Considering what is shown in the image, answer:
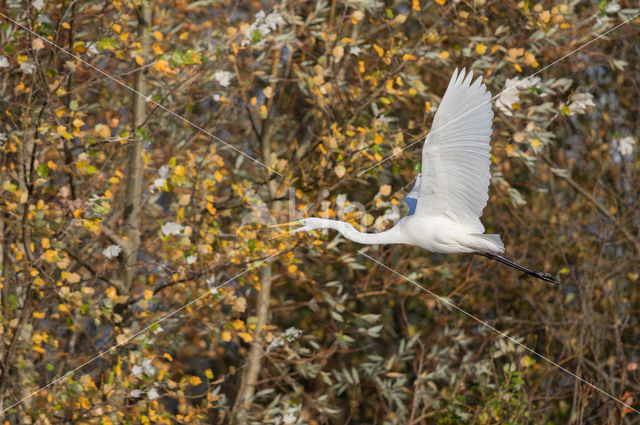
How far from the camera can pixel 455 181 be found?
2.48 meters

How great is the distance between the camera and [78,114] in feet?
11.9

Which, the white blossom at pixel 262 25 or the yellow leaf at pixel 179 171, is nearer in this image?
the yellow leaf at pixel 179 171

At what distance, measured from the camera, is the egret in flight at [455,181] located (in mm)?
2334

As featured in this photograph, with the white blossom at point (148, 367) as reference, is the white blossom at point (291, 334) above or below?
above

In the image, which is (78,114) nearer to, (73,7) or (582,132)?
(73,7)

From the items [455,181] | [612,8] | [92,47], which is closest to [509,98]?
[612,8]

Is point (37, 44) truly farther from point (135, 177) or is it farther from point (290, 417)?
point (290, 417)

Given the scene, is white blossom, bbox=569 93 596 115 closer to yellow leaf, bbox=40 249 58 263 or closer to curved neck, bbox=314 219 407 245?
curved neck, bbox=314 219 407 245

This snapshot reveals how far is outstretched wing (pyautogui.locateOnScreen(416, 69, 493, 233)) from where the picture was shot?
232cm

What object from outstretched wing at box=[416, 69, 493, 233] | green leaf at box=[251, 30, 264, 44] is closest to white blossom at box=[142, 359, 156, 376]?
green leaf at box=[251, 30, 264, 44]

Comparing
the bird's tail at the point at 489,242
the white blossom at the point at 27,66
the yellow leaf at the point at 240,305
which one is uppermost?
the bird's tail at the point at 489,242

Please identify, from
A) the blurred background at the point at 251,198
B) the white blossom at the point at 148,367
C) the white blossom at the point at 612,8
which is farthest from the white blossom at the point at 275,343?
the white blossom at the point at 612,8

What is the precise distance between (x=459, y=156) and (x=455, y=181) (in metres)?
0.08

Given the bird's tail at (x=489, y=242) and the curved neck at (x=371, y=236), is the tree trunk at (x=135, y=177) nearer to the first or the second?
the curved neck at (x=371, y=236)
